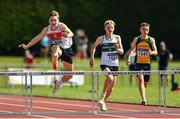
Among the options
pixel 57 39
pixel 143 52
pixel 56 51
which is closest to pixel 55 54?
pixel 56 51

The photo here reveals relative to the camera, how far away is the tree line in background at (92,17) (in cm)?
5447

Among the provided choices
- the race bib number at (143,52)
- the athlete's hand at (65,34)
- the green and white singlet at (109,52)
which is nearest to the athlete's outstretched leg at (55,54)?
the athlete's hand at (65,34)

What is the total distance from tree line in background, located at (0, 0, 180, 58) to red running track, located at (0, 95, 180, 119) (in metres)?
32.5

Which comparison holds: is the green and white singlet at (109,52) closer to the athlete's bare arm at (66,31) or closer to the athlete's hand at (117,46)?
the athlete's hand at (117,46)

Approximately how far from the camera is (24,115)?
647 inches

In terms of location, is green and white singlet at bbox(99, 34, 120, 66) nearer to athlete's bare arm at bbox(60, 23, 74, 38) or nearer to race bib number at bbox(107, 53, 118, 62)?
race bib number at bbox(107, 53, 118, 62)

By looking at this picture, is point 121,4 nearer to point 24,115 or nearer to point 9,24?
point 9,24

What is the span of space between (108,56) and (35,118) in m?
2.62

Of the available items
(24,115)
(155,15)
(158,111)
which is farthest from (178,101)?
(155,15)

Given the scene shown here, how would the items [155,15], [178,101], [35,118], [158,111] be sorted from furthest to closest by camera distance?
1. [155,15]
2. [178,101]
3. [158,111]
4. [35,118]

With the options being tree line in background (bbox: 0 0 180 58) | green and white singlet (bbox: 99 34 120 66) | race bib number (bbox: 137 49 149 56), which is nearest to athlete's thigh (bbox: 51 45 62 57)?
green and white singlet (bbox: 99 34 120 66)

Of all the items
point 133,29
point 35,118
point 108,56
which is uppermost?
point 133,29

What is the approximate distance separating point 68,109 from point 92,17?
39.2 metres

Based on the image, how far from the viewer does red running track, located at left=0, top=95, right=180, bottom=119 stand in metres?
16.4
